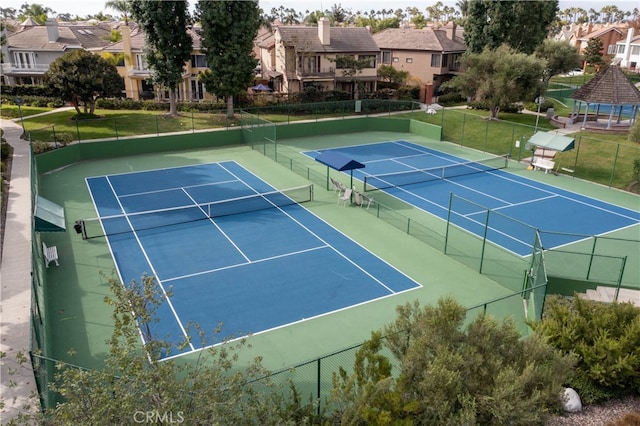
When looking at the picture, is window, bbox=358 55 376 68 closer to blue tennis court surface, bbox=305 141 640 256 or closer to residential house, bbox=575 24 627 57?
blue tennis court surface, bbox=305 141 640 256

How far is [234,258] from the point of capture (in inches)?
735

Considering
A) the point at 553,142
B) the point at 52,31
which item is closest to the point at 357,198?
the point at 553,142

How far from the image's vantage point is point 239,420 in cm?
665

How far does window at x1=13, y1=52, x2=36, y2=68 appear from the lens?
183ft

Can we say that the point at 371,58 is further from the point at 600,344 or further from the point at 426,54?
the point at 600,344

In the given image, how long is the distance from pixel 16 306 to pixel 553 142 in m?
26.9

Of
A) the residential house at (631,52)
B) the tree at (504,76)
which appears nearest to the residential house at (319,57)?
the tree at (504,76)

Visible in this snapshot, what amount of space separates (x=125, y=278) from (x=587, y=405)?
44.5 ft

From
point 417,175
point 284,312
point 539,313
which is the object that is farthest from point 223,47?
point 539,313

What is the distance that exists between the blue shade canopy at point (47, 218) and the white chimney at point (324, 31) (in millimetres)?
36909

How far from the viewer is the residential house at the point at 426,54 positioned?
5553 centimetres

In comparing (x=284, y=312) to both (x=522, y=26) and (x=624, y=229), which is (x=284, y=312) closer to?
(x=624, y=229)

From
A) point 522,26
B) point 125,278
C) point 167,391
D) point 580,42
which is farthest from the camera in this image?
point 580,42

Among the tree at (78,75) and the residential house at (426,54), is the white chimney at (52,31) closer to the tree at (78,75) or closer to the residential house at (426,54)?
the tree at (78,75)
